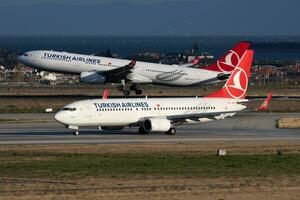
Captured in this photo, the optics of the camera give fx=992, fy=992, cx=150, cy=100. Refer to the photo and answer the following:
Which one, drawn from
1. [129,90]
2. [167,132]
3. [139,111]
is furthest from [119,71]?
[167,132]

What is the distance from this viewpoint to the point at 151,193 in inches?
1358

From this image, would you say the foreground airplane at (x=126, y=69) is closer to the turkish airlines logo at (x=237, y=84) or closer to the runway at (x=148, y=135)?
the runway at (x=148, y=135)

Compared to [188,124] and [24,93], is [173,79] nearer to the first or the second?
[24,93]

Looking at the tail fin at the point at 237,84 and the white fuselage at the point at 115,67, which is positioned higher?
the white fuselage at the point at 115,67

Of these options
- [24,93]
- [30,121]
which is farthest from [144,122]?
[24,93]

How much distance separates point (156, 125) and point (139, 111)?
168 cm

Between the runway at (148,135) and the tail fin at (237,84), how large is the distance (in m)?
2.28

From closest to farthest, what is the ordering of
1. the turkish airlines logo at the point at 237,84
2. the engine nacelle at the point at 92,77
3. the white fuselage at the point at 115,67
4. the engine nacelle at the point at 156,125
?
the engine nacelle at the point at 156,125 → the turkish airlines logo at the point at 237,84 → the engine nacelle at the point at 92,77 → the white fuselage at the point at 115,67

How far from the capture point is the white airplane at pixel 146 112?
197ft

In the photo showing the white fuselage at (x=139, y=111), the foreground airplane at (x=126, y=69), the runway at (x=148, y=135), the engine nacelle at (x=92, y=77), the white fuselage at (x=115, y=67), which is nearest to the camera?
the runway at (x=148, y=135)

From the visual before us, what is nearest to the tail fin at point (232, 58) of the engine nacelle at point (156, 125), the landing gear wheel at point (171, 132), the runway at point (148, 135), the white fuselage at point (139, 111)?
the runway at point (148, 135)

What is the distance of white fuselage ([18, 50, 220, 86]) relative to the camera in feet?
323

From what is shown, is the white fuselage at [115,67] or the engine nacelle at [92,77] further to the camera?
the white fuselage at [115,67]

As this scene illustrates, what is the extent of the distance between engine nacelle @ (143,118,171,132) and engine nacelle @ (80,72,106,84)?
36.4 meters
